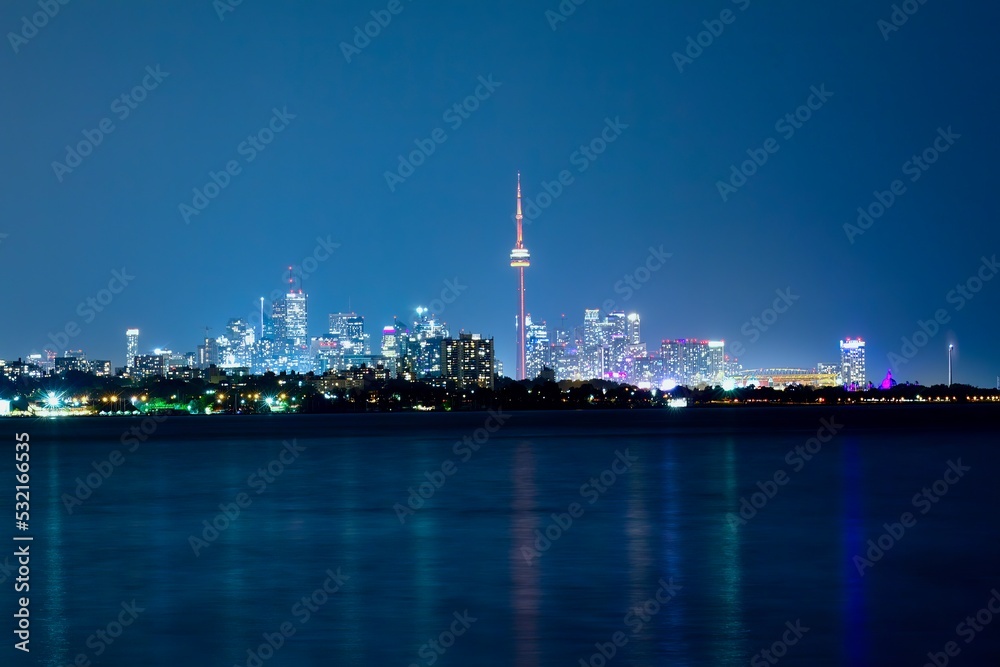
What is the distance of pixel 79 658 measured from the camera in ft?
56.5

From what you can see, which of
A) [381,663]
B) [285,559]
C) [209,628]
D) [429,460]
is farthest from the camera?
[429,460]

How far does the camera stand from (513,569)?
26.3m

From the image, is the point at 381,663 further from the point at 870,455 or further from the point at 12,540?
the point at 870,455

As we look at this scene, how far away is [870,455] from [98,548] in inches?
2140

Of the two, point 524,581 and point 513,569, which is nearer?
point 524,581

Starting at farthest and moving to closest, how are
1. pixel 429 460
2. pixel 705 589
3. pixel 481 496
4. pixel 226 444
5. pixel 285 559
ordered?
pixel 226 444
pixel 429 460
pixel 481 496
pixel 285 559
pixel 705 589

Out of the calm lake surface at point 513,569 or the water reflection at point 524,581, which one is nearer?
the water reflection at point 524,581

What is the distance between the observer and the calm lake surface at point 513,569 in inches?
711

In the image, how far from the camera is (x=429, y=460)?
74125 millimetres

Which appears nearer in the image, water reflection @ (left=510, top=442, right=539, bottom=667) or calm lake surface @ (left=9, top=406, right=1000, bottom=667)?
water reflection @ (left=510, top=442, right=539, bottom=667)

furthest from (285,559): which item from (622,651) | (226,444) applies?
(226,444)

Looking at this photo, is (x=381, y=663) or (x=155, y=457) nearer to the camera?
(x=381, y=663)

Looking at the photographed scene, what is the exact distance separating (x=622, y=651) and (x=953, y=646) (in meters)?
4.77

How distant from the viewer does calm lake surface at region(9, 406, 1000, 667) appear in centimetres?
1806
